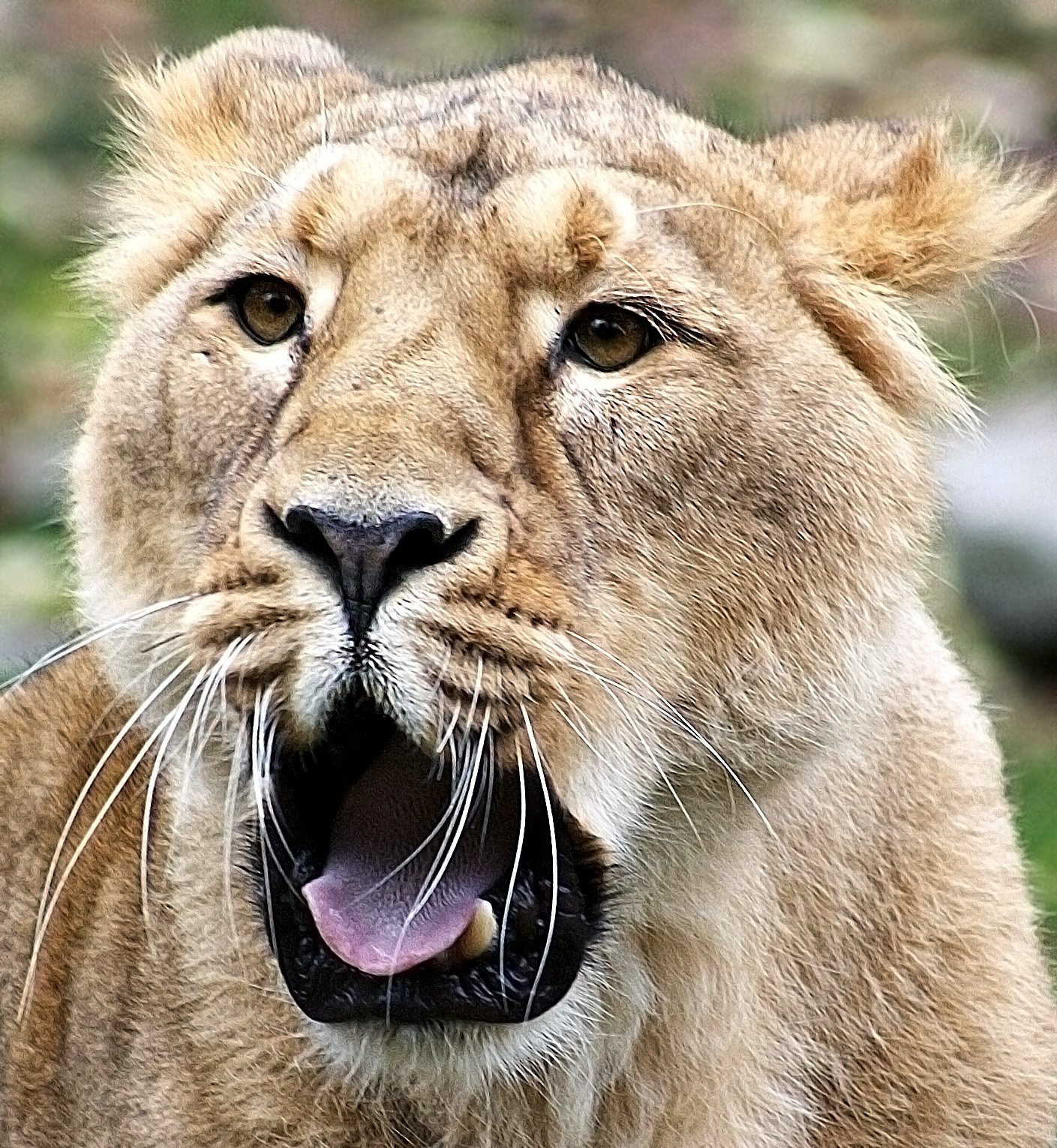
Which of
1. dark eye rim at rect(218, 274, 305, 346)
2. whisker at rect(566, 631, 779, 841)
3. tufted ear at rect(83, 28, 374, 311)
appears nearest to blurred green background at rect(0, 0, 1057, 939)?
tufted ear at rect(83, 28, 374, 311)

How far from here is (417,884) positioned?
271 centimetres

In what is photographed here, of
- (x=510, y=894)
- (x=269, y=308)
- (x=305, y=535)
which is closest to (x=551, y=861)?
(x=510, y=894)

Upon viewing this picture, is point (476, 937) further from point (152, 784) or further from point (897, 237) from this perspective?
point (897, 237)

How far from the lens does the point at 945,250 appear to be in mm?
3012

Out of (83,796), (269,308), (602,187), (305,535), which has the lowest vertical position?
(83,796)

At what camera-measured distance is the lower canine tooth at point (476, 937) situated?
2.67m

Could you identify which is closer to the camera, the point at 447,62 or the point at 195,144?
the point at 195,144

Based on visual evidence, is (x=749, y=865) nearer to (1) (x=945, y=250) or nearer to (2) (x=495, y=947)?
(2) (x=495, y=947)

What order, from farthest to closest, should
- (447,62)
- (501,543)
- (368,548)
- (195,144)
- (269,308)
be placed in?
(447,62) → (195,144) → (269,308) → (501,543) → (368,548)

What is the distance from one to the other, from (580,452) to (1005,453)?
4.74 metres

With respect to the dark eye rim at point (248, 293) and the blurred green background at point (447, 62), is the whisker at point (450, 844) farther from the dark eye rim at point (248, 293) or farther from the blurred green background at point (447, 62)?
the blurred green background at point (447, 62)

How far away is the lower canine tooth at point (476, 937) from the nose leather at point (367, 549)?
0.41 meters

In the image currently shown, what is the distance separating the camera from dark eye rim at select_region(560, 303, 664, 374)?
109 inches

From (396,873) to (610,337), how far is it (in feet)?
2.21
